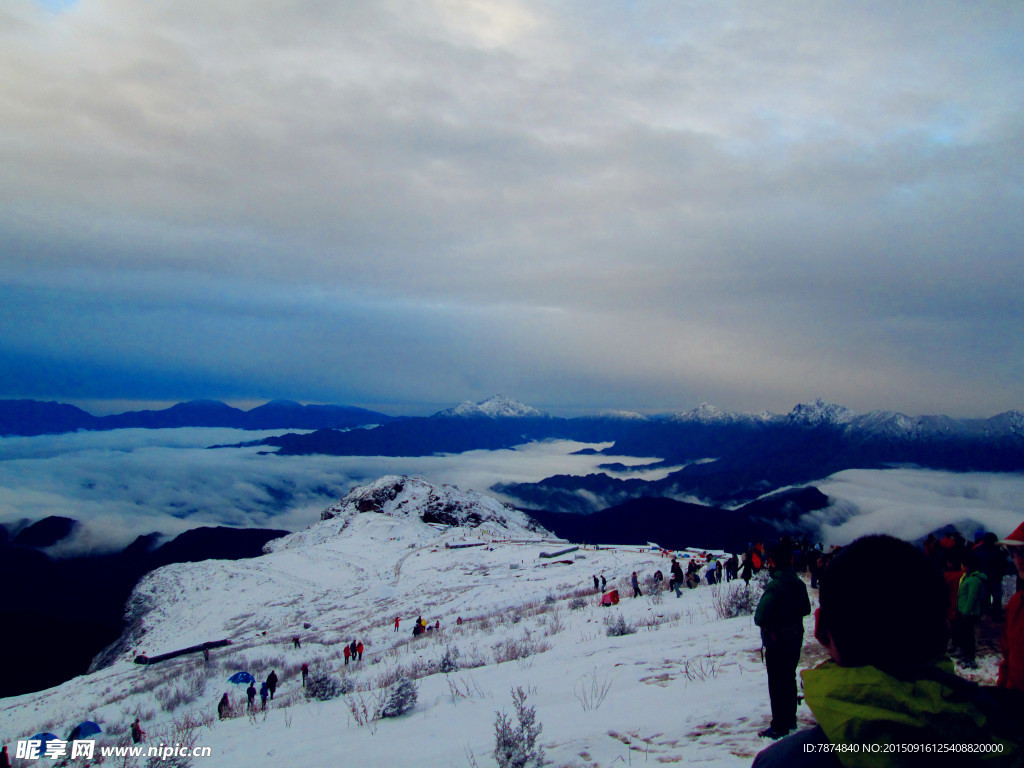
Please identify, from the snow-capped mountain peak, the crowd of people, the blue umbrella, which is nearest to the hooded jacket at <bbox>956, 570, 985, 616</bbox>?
the crowd of people

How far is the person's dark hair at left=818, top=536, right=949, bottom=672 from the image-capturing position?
177 cm

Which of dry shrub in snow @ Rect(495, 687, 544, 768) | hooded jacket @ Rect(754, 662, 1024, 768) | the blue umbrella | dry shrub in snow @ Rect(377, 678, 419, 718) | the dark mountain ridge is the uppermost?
hooded jacket @ Rect(754, 662, 1024, 768)

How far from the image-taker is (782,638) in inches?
199

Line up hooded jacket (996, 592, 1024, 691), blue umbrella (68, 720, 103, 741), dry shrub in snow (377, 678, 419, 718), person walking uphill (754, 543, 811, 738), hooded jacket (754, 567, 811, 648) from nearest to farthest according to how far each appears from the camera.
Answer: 1. hooded jacket (996, 592, 1024, 691)
2. person walking uphill (754, 543, 811, 738)
3. hooded jacket (754, 567, 811, 648)
4. dry shrub in snow (377, 678, 419, 718)
5. blue umbrella (68, 720, 103, 741)

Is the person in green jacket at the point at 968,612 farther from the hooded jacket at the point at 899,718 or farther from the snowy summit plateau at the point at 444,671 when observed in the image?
the hooded jacket at the point at 899,718

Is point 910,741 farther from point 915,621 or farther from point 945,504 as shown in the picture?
point 945,504

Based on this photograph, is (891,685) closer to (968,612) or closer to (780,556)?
(780,556)

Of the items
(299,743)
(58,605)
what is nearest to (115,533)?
(58,605)

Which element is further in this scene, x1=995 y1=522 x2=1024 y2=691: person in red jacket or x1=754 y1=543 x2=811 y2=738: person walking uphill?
x1=754 y1=543 x2=811 y2=738: person walking uphill

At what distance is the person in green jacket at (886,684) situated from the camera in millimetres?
1593

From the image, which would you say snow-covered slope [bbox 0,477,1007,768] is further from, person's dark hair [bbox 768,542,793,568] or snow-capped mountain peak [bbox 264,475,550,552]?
snow-capped mountain peak [bbox 264,475,550,552]

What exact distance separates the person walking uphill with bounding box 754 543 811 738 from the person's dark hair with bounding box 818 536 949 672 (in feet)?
10.9

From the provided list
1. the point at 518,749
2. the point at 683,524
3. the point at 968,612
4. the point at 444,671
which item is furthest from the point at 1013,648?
the point at 683,524

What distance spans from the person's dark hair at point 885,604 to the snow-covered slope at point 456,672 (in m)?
3.50
